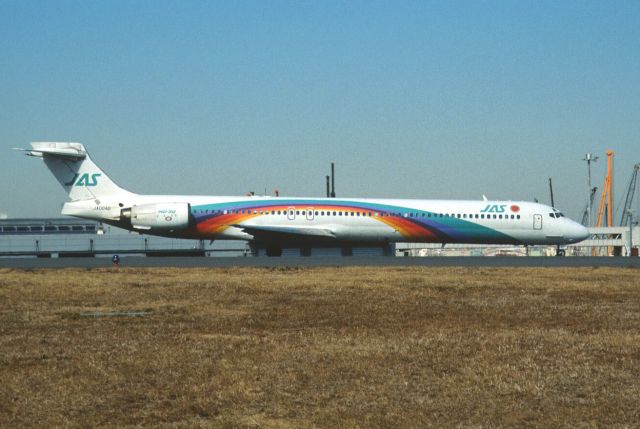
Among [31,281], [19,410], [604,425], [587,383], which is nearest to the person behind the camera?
[604,425]

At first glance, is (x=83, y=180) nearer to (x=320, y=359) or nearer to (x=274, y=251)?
(x=274, y=251)

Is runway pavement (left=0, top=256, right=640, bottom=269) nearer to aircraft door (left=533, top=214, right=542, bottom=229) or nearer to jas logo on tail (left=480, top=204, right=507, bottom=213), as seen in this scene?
jas logo on tail (left=480, top=204, right=507, bottom=213)

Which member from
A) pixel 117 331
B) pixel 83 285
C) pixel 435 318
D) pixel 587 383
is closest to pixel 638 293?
pixel 435 318

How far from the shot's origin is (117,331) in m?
12.7

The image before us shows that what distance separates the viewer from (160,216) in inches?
1679

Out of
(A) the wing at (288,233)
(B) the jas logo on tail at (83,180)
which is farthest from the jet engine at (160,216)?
(A) the wing at (288,233)

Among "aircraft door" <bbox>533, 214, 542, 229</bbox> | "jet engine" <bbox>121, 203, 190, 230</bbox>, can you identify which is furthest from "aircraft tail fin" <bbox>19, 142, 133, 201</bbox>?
"aircraft door" <bbox>533, 214, 542, 229</bbox>

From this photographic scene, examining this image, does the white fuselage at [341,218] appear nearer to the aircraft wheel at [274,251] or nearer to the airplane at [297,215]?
the airplane at [297,215]

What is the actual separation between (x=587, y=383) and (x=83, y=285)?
54.9 ft

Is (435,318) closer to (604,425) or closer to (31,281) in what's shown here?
(604,425)

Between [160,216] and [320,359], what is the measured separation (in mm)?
33809

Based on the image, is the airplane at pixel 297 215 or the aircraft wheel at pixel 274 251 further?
the aircraft wheel at pixel 274 251

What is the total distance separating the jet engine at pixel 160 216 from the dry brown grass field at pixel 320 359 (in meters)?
22.6

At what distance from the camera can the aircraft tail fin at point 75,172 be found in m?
44.0
